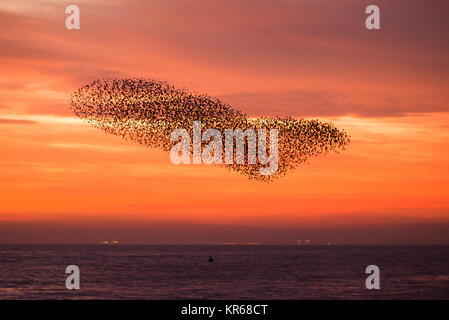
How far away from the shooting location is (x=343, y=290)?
6975 cm

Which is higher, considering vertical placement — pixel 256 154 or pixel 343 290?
pixel 256 154

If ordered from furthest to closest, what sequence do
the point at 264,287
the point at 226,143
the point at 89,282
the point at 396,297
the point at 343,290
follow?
the point at 89,282, the point at 264,287, the point at 343,290, the point at 396,297, the point at 226,143

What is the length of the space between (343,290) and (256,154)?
32.4 meters

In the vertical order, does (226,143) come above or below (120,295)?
above

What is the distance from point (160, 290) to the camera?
70.9m
